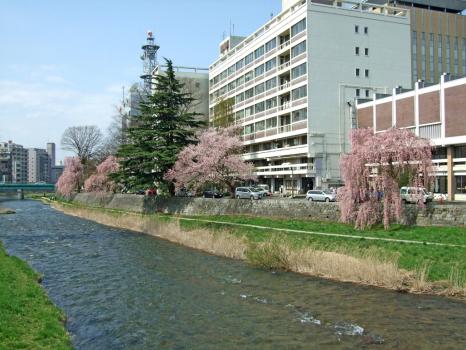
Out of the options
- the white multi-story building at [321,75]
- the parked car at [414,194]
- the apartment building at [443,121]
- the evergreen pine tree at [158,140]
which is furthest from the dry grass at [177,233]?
the white multi-story building at [321,75]

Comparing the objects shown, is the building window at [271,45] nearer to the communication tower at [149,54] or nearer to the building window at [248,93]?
the building window at [248,93]

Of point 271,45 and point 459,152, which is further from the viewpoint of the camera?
point 271,45

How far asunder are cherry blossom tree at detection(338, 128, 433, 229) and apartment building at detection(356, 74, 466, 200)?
Answer: 2126 centimetres

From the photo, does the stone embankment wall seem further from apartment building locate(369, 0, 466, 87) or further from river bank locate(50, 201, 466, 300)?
apartment building locate(369, 0, 466, 87)

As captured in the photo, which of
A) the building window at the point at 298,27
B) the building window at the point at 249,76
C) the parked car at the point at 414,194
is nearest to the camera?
the parked car at the point at 414,194

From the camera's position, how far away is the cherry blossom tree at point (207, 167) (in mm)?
51688

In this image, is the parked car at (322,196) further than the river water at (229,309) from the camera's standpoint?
Yes

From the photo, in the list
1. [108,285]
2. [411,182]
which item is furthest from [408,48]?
[108,285]

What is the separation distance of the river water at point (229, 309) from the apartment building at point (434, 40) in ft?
235

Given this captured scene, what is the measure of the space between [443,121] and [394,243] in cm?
3401

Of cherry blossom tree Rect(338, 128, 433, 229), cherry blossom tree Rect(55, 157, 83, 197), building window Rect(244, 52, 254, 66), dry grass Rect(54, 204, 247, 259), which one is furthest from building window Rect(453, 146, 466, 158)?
cherry blossom tree Rect(55, 157, 83, 197)

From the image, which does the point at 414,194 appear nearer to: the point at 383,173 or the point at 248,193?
the point at 383,173

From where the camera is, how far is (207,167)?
51.5m

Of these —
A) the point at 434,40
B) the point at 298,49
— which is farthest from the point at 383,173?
the point at 434,40
